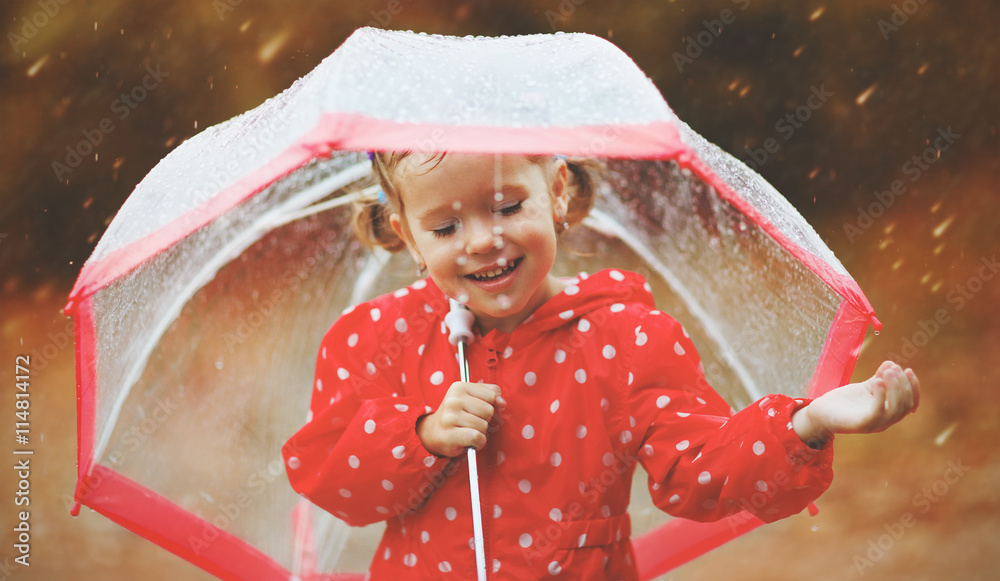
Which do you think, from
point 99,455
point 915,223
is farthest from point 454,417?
point 915,223

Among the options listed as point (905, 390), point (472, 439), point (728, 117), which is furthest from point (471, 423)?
point (728, 117)

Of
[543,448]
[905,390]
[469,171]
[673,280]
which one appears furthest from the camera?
[673,280]

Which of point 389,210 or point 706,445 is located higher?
point 706,445

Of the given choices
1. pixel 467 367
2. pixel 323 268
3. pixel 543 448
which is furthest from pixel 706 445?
pixel 323 268

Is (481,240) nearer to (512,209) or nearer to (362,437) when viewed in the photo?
(512,209)

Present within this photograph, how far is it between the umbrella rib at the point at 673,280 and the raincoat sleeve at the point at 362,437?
44 centimetres

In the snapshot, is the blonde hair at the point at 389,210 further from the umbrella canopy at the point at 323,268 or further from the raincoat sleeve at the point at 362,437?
the raincoat sleeve at the point at 362,437

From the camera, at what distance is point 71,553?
290cm

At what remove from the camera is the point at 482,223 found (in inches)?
43.0

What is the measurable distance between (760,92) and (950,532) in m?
1.79

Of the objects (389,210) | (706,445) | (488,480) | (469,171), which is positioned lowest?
(488,480)

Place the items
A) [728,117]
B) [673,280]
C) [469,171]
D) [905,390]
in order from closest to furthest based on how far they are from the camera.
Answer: [905,390]
[469,171]
[673,280]
[728,117]

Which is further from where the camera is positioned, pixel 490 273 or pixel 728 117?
pixel 728 117

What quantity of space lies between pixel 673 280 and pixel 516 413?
0.46 meters
